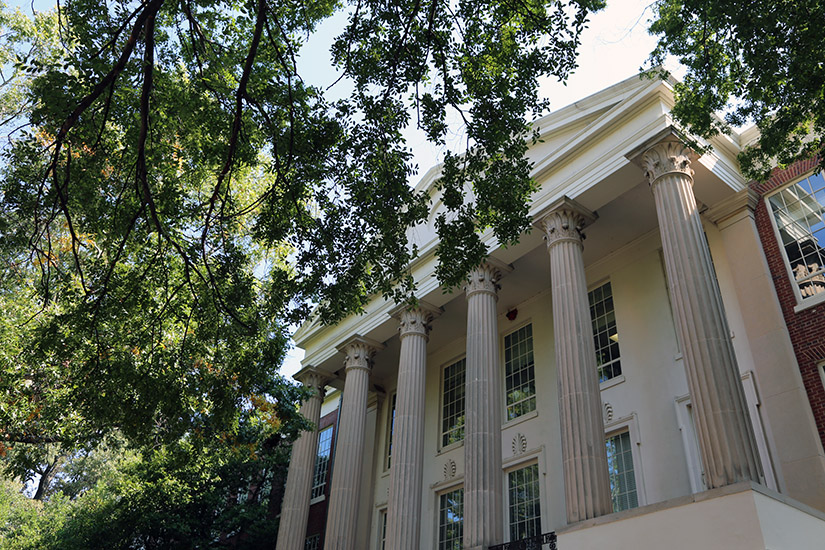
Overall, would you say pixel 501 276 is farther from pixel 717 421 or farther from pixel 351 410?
pixel 717 421

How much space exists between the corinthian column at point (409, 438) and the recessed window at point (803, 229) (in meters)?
8.74

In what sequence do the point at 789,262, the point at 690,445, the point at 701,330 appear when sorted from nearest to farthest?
1. the point at 701,330
2. the point at 690,445
3. the point at 789,262

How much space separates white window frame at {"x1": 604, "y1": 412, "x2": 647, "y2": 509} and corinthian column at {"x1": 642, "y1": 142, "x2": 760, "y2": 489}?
3657 mm

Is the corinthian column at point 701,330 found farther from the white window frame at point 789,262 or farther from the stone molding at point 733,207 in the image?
the white window frame at point 789,262

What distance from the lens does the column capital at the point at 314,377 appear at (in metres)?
24.3

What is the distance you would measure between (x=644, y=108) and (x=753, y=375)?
20.8 feet

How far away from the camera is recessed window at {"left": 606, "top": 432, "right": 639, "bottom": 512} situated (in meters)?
15.0

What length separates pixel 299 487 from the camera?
853 inches

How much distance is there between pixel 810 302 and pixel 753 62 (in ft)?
20.9

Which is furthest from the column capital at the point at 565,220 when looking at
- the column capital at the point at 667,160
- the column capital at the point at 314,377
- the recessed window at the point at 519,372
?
the column capital at the point at 314,377

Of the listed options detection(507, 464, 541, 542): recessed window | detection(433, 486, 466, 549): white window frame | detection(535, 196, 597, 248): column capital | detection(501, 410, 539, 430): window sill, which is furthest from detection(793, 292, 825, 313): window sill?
detection(433, 486, 466, 549): white window frame

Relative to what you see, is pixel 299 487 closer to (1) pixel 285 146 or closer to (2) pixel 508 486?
(2) pixel 508 486

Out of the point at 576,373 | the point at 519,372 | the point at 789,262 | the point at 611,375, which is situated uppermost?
the point at 519,372

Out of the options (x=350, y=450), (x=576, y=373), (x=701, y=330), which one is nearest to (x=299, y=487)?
(x=350, y=450)
